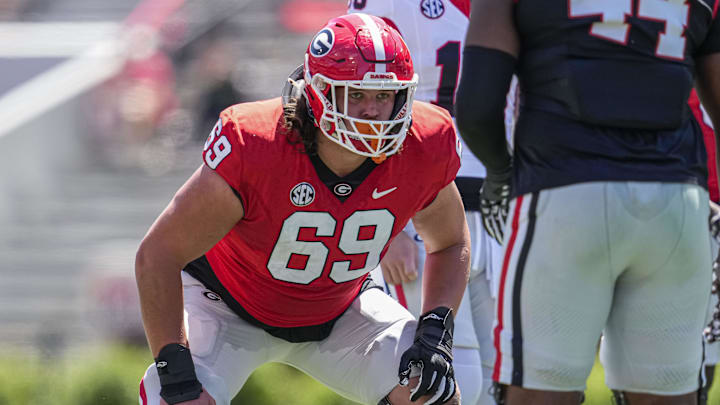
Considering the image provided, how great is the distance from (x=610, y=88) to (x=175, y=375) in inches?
57.4

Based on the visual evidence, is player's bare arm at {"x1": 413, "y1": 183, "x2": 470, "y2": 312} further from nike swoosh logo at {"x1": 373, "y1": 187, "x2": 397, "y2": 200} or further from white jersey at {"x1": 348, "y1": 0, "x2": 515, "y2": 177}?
white jersey at {"x1": 348, "y1": 0, "x2": 515, "y2": 177}

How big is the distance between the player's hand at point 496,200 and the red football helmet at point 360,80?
0.97 ft

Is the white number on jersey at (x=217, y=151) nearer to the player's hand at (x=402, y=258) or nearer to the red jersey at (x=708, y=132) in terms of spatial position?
the player's hand at (x=402, y=258)

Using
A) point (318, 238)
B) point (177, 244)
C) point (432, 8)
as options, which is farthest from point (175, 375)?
point (432, 8)

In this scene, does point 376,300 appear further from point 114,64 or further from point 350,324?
point 114,64

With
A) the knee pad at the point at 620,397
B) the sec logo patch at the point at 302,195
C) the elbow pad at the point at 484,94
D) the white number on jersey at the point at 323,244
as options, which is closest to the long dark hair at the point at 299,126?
the sec logo patch at the point at 302,195

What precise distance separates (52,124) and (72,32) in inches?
81.8

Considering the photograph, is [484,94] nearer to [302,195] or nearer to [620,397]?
[302,195]

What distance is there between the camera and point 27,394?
17.0 feet

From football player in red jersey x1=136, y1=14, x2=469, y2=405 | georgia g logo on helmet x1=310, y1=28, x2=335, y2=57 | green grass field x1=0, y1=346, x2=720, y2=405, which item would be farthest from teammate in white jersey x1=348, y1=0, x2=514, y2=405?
green grass field x1=0, y1=346, x2=720, y2=405

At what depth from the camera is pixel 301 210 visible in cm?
291

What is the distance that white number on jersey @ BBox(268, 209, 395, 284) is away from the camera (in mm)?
2943

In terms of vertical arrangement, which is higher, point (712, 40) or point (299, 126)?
point (712, 40)

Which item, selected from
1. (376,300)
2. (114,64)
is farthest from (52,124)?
(376,300)
